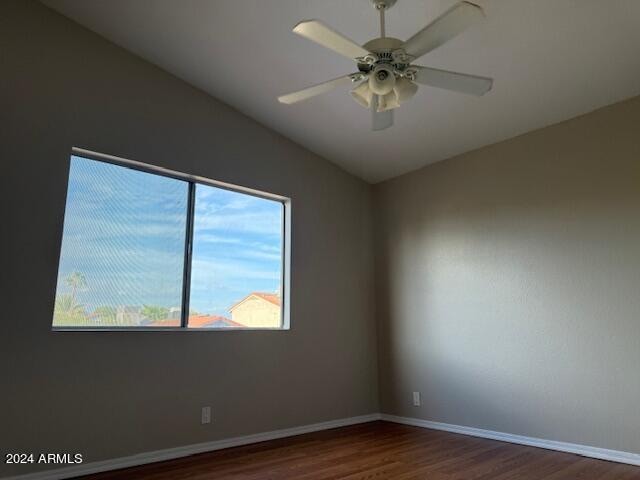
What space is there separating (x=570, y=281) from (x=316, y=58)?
251cm

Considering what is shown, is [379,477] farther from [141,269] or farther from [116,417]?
[141,269]

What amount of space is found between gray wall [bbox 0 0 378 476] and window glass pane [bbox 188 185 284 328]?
0.16 meters

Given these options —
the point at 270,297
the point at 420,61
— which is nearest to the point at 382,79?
the point at 420,61

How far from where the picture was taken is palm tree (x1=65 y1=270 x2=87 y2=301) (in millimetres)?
2992

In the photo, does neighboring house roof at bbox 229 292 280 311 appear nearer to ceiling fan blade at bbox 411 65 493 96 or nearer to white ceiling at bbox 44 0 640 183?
white ceiling at bbox 44 0 640 183

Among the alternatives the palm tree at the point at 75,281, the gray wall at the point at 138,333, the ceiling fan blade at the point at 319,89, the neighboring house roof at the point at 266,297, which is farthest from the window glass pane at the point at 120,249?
the ceiling fan blade at the point at 319,89

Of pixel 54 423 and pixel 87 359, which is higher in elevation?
pixel 87 359

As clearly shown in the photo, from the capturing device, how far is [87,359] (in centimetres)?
293

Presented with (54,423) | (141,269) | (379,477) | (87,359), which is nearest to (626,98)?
(379,477)

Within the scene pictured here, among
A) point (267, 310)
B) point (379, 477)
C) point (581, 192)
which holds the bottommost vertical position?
point (379, 477)

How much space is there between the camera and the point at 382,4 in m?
2.47

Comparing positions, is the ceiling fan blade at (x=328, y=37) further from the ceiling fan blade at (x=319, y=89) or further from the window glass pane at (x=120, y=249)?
the window glass pane at (x=120, y=249)

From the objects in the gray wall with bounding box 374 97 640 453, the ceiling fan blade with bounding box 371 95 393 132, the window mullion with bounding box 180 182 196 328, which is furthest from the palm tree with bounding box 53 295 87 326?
the gray wall with bounding box 374 97 640 453

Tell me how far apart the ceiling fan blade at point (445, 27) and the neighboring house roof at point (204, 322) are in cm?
250
